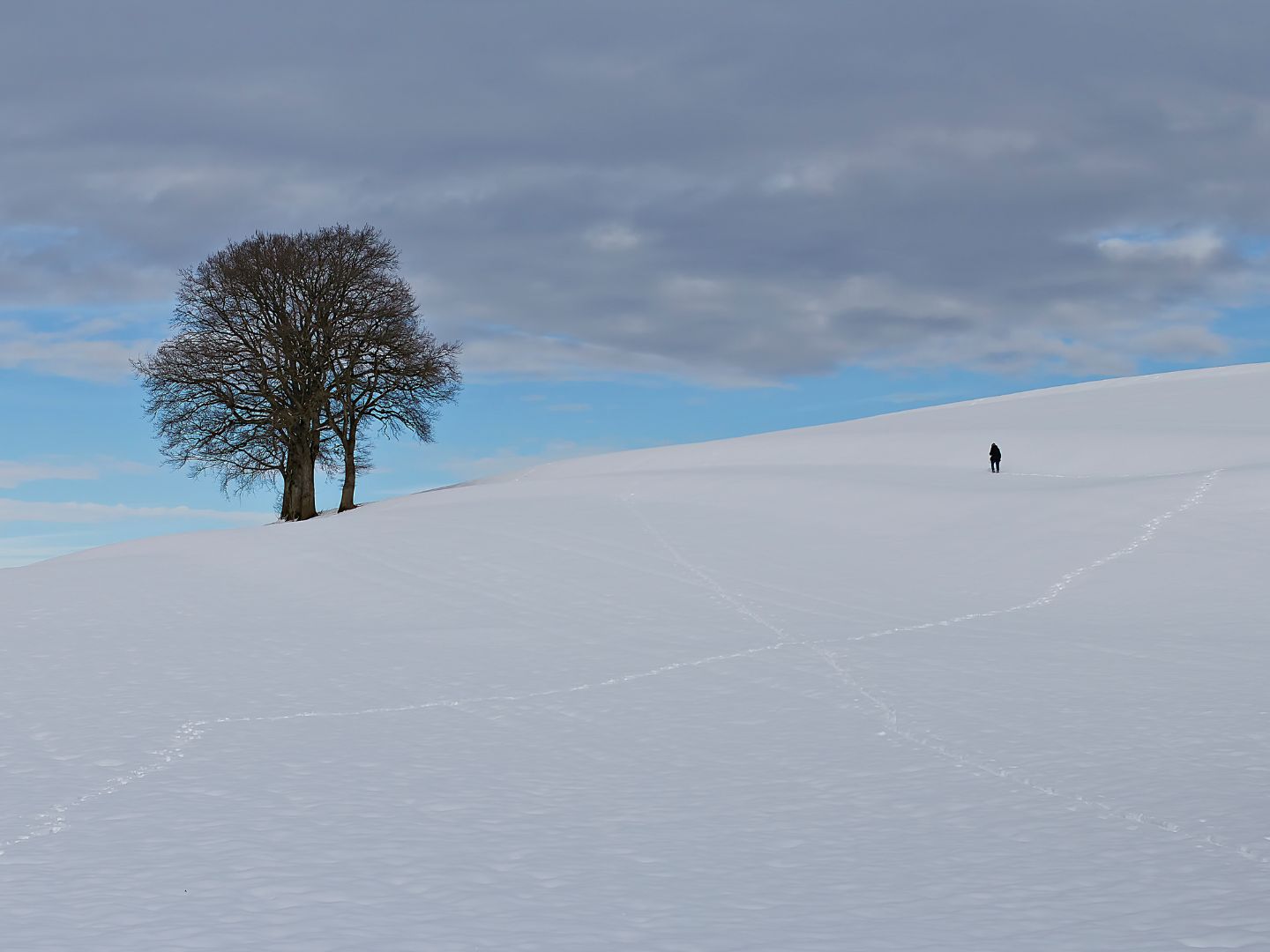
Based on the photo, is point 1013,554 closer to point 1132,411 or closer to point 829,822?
point 829,822

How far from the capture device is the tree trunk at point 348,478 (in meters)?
46.5

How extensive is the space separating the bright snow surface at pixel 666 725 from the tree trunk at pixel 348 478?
1299 cm

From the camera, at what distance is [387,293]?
157 ft

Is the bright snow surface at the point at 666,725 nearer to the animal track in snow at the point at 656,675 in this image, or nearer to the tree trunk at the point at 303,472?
the animal track in snow at the point at 656,675

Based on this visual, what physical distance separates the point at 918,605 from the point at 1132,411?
95.7ft

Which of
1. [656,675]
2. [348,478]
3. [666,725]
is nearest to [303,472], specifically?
[348,478]

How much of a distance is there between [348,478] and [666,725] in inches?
1352

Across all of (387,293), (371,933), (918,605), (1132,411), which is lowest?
(371,933)

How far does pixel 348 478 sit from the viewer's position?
154ft

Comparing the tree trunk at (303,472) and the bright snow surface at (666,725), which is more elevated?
the tree trunk at (303,472)

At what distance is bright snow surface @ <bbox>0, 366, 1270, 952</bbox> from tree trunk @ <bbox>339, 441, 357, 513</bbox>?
12993 mm

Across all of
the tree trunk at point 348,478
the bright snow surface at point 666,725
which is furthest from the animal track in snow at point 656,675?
the tree trunk at point 348,478

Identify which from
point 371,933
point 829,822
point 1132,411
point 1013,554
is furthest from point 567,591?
point 1132,411

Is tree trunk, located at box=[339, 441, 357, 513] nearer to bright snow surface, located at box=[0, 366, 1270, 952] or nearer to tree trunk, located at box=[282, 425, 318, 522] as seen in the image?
tree trunk, located at box=[282, 425, 318, 522]
